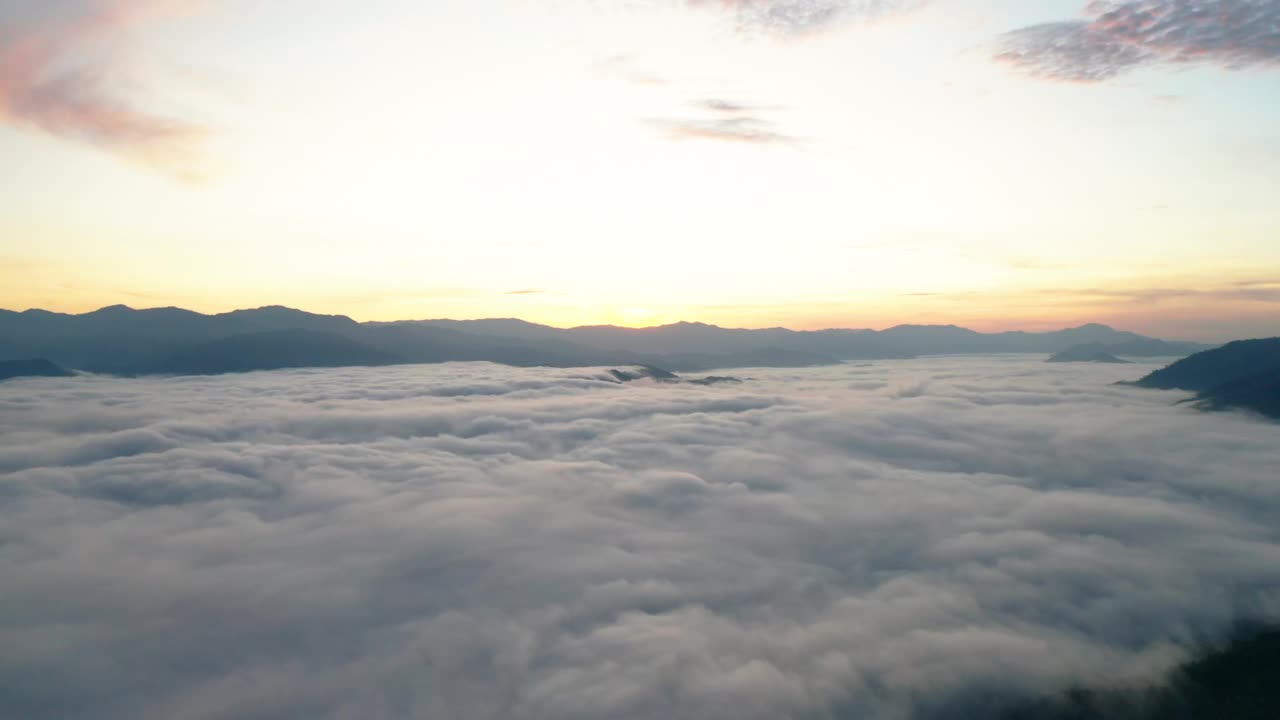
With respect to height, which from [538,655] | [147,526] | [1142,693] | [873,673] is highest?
[147,526]

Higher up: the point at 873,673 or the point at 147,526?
the point at 147,526

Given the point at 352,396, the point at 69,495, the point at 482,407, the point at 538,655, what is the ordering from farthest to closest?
1. the point at 352,396
2. the point at 482,407
3. the point at 69,495
4. the point at 538,655

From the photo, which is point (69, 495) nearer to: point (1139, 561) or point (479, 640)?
point (479, 640)

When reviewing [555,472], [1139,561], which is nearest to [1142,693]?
[1139,561]

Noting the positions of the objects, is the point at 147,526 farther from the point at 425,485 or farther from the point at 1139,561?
the point at 1139,561

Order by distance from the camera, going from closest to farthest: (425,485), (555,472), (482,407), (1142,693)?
(1142,693)
(425,485)
(555,472)
(482,407)

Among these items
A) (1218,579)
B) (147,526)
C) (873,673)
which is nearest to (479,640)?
(873,673)

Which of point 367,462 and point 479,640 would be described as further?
point 367,462

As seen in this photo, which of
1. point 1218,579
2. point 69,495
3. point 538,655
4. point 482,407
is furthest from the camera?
point 482,407

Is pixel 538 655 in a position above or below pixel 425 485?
below

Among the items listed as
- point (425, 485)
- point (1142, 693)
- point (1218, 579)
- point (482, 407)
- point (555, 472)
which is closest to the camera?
point (1142, 693)
